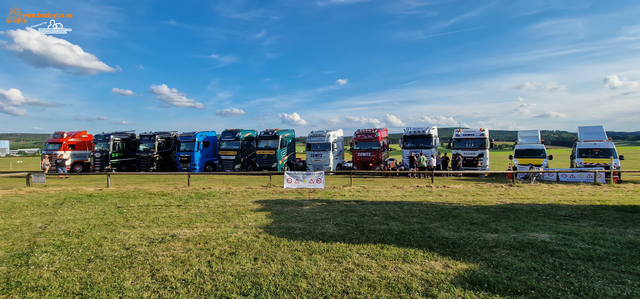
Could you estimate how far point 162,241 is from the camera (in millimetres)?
6406

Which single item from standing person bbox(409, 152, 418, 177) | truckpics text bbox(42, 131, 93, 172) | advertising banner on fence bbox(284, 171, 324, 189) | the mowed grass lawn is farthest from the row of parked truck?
the mowed grass lawn

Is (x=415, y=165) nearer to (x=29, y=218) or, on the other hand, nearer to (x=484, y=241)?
(x=484, y=241)

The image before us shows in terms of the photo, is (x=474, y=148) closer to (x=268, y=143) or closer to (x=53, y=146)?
(x=268, y=143)

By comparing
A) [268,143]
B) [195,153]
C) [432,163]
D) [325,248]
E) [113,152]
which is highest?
[268,143]

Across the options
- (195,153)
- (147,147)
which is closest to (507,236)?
(195,153)

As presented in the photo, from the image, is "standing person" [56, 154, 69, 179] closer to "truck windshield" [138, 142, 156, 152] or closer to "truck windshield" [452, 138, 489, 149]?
"truck windshield" [138, 142, 156, 152]

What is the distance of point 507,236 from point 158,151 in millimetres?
25792

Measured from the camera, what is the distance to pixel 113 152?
80.9 feet

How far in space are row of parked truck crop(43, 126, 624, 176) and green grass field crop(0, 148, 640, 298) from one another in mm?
11197

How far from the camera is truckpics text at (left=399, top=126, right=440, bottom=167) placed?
70.7 feet

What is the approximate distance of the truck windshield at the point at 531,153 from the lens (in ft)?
60.8

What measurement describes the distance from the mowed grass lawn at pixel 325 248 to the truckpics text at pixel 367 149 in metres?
12.0

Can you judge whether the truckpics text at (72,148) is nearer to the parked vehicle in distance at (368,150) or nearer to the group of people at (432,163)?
the parked vehicle in distance at (368,150)

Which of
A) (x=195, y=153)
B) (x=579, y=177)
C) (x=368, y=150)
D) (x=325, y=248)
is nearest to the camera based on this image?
(x=325, y=248)
